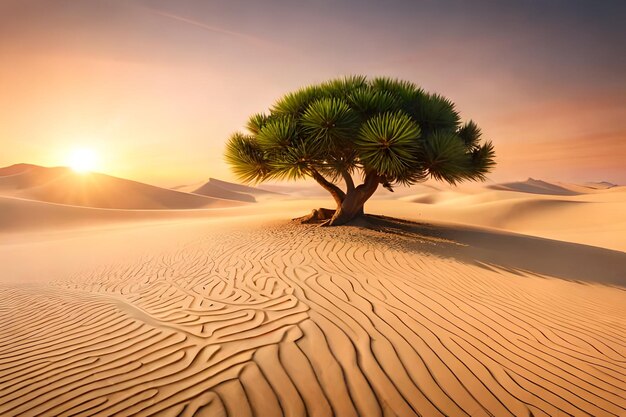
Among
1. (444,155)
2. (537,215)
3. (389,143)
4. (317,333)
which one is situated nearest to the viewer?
(317,333)

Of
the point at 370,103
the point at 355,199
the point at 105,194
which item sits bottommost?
the point at 105,194

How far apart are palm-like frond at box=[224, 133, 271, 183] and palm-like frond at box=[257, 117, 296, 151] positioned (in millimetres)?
1184

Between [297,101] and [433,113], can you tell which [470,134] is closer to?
[433,113]

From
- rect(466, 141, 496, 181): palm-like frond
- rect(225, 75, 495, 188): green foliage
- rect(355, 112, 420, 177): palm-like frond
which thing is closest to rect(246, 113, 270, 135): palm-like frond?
rect(225, 75, 495, 188): green foliage

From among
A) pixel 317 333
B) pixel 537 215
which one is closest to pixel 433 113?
pixel 317 333

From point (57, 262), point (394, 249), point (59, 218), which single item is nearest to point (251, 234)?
point (394, 249)

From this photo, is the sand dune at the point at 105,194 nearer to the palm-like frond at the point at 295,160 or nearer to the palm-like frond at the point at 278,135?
the palm-like frond at the point at 295,160

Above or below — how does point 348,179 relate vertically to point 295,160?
below

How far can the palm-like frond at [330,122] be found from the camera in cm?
845

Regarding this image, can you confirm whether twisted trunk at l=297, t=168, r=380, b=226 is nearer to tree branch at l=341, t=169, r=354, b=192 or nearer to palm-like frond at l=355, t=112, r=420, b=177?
tree branch at l=341, t=169, r=354, b=192

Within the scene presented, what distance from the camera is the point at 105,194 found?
3875 centimetres

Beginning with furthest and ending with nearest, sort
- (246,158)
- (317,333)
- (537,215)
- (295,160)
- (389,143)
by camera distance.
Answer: (537,215) < (246,158) < (295,160) < (389,143) < (317,333)

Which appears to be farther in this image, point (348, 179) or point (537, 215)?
point (537, 215)

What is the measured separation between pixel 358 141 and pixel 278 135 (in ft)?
7.86
